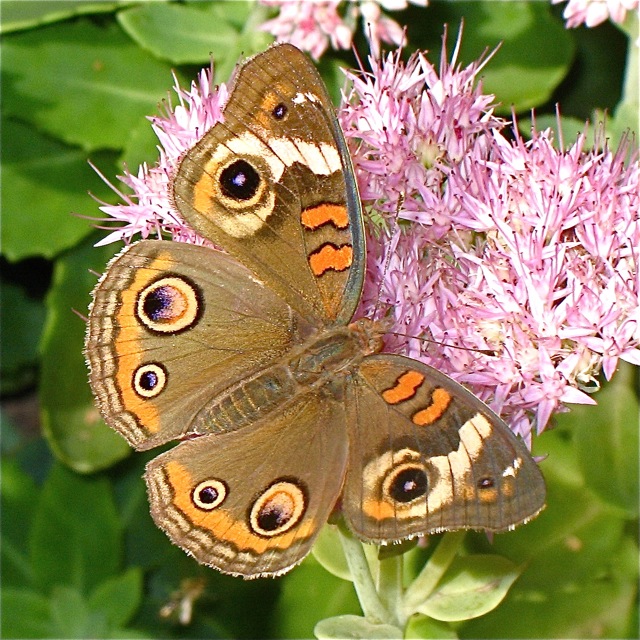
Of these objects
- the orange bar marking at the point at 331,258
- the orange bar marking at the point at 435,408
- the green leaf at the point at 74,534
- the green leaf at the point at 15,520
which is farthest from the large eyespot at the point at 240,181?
the green leaf at the point at 15,520

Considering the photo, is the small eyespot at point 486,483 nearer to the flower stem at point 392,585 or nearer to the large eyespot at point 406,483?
the large eyespot at point 406,483

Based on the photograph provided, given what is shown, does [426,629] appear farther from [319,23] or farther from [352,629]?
[319,23]

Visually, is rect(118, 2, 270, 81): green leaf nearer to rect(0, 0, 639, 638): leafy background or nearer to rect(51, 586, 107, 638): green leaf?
rect(0, 0, 639, 638): leafy background

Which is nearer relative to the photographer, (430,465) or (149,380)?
(430,465)

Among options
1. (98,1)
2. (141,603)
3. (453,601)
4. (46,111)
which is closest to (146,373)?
(453,601)

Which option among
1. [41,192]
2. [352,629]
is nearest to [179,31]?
[41,192]

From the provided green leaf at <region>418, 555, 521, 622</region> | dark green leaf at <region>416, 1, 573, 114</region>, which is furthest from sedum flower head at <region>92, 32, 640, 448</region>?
dark green leaf at <region>416, 1, 573, 114</region>

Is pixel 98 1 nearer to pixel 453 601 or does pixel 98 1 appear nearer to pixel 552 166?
pixel 552 166
